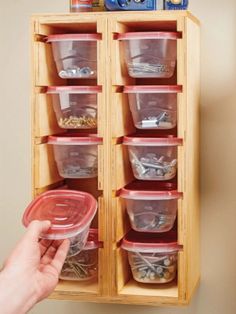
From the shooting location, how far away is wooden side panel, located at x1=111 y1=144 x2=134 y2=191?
66.2 inches

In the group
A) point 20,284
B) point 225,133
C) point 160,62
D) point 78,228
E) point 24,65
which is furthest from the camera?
point 24,65

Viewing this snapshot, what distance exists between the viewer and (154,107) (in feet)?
5.63

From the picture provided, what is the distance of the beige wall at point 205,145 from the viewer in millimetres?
1875

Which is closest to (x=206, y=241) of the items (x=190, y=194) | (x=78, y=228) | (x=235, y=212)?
(x=235, y=212)

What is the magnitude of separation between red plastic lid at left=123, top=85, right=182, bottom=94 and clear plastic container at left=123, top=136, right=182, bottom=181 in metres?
0.12

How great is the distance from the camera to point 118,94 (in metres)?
1.70

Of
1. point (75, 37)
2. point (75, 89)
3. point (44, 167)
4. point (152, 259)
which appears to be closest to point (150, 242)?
point (152, 259)

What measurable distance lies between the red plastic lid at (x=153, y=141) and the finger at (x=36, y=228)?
327 mm

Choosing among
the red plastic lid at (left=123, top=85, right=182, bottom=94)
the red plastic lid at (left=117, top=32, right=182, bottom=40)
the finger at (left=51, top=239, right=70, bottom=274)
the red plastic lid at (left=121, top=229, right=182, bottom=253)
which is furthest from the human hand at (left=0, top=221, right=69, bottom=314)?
the red plastic lid at (left=117, top=32, right=182, bottom=40)

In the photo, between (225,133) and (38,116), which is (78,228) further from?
(225,133)

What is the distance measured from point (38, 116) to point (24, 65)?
363mm

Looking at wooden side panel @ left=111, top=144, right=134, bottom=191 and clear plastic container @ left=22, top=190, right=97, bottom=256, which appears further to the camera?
wooden side panel @ left=111, top=144, right=134, bottom=191

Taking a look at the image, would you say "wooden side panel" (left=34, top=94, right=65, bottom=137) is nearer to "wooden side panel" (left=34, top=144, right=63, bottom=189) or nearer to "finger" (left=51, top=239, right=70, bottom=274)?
"wooden side panel" (left=34, top=144, right=63, bottom=189)

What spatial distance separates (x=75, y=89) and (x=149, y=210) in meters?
0.38
